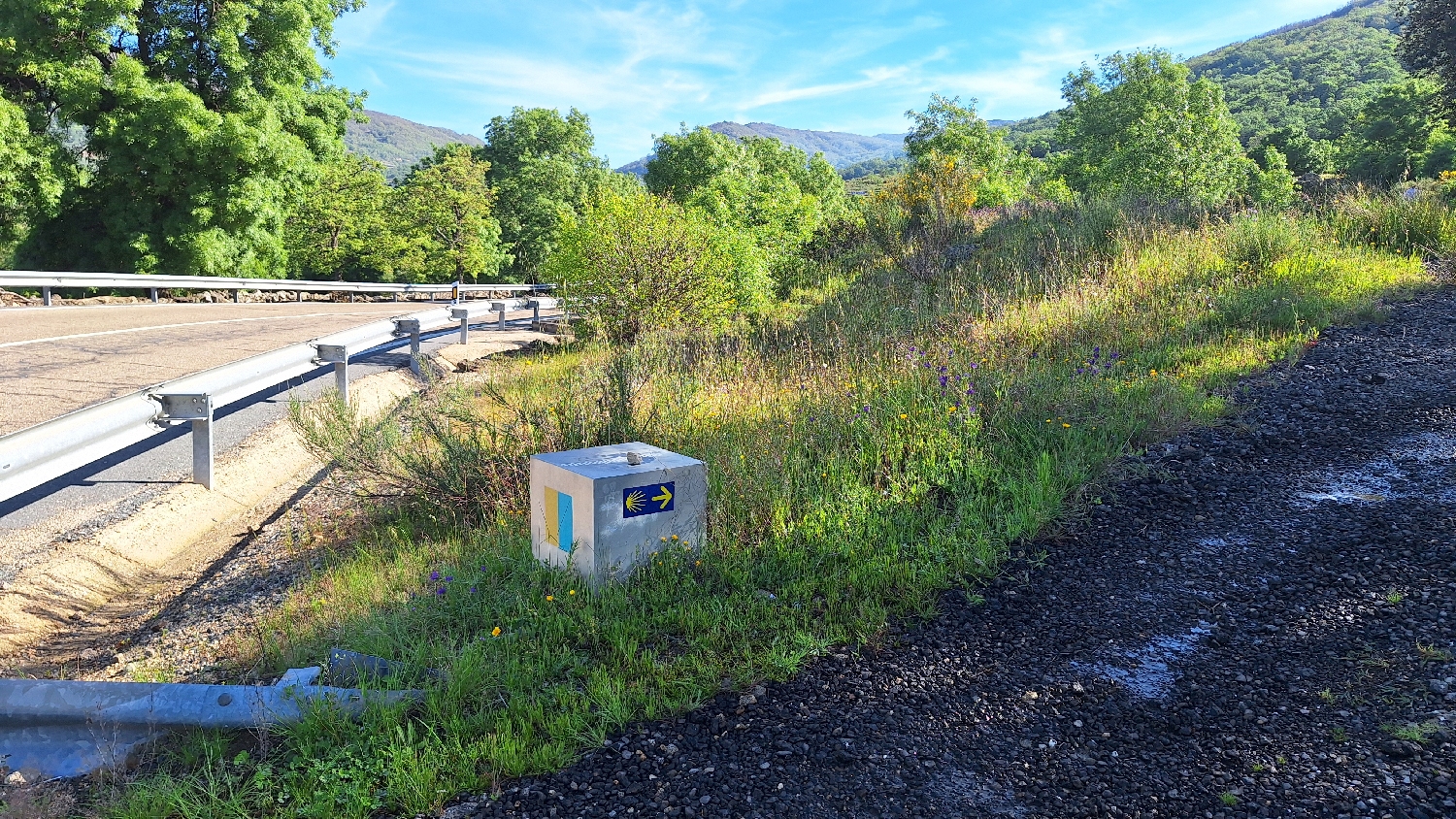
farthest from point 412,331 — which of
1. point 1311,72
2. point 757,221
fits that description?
point 1311,72

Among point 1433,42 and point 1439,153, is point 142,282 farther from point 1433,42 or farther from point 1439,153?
point 1439,153

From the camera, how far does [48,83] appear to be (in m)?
20.9

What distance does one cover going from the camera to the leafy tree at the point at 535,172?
54875 millimetres

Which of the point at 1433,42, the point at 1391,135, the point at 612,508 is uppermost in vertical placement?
the point at 1391,135

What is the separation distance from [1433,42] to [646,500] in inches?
643

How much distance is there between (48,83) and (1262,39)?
231927 mm

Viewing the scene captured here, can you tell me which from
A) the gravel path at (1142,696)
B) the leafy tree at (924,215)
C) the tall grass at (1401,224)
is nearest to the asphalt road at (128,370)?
the gravel path at (1142,696)

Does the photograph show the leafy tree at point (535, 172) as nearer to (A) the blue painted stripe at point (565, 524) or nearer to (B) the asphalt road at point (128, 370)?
(B) the asphalt road at point (128, 370)

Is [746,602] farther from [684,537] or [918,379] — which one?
[918,379]

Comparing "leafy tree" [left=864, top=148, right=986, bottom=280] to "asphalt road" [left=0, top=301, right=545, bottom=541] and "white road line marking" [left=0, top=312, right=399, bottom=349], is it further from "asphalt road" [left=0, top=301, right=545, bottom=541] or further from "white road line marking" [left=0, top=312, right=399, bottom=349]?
"white road line marking" [left=0, top=312, right=399, bottom=349]

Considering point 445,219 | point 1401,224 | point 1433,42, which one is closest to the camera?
point 1401,224

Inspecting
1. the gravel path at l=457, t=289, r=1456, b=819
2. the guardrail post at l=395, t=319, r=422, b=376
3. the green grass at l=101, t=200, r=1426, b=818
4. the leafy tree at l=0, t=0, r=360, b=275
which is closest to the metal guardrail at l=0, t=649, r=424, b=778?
the green grass at l=101, t=200, r=1426, b=818

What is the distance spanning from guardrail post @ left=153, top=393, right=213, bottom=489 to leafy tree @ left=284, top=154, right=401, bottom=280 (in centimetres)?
4283

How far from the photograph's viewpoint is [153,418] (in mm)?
5102
